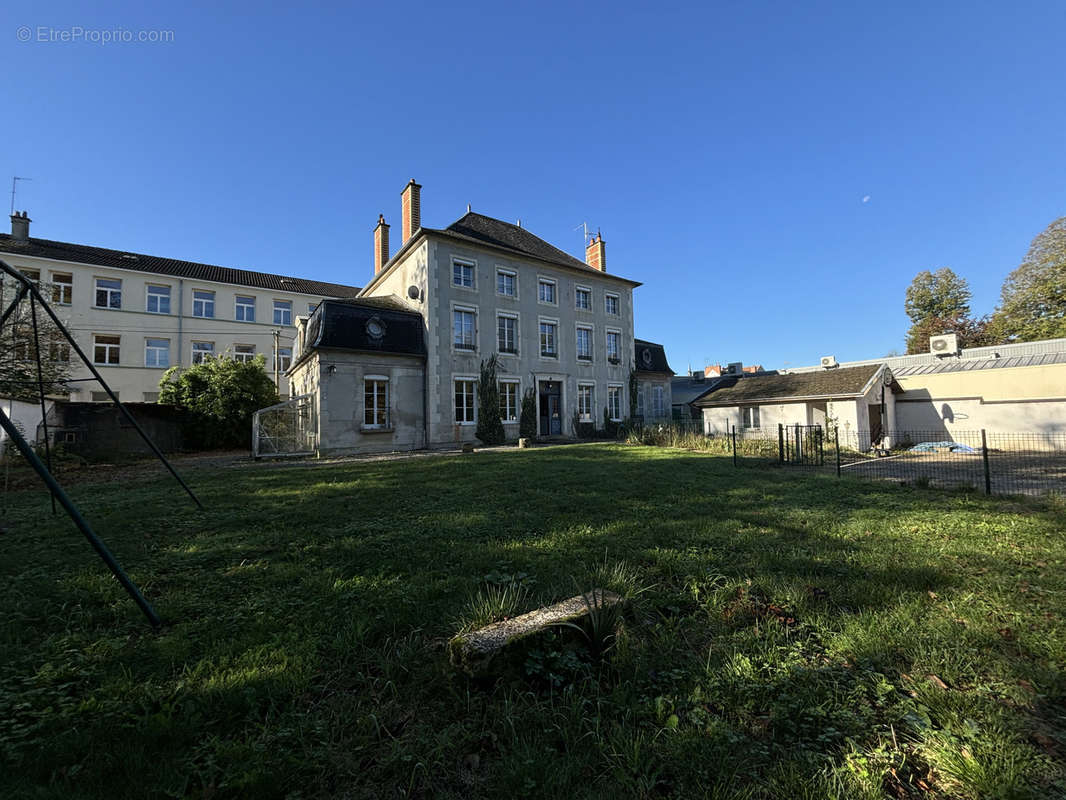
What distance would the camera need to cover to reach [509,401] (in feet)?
66.0

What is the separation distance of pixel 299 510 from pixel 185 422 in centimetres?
1838

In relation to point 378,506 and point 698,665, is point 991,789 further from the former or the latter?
point 378,506

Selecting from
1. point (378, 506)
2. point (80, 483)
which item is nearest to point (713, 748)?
point (378, 506)

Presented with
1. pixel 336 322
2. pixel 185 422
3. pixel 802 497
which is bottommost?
pixel 802 497

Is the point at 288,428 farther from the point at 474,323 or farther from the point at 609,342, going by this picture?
the point at 609,342

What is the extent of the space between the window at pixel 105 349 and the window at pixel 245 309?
20.3ft

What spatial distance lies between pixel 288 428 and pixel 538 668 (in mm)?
16761

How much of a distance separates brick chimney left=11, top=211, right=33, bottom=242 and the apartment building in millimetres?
39

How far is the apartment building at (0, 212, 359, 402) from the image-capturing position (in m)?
23.6

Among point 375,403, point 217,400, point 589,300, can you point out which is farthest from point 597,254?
point 217,400

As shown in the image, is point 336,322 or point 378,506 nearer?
point 378,506

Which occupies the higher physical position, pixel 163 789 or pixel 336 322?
pixel 336 322

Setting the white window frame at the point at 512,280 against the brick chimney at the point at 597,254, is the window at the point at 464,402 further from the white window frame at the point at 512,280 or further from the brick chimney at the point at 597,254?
the brick chimney at the point at 597,254

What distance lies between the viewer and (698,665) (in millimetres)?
2346
